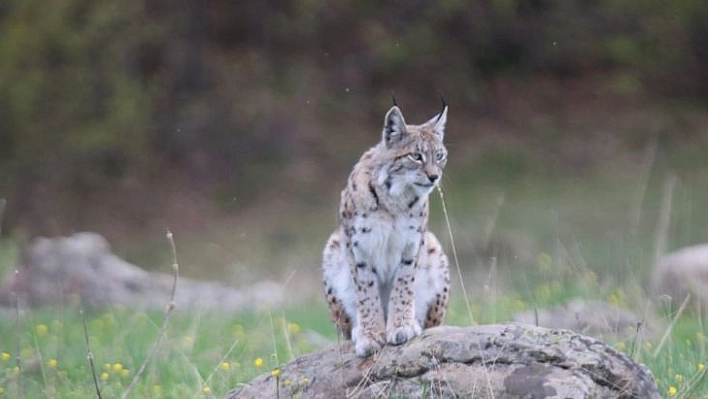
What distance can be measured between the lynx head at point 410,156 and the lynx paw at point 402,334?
0.81 meters

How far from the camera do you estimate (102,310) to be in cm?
1409

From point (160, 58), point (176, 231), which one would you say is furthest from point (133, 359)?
point (160, 58)

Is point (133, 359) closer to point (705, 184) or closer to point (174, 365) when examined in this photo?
point (174, 365)

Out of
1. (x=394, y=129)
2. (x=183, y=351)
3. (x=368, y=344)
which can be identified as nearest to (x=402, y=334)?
(x=368, y=344)

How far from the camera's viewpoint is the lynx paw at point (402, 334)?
7.20 metres

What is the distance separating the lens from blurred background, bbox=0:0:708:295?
2175 centimetres

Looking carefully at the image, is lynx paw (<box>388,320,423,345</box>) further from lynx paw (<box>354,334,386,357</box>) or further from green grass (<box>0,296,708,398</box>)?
green grass (<box>0,296,708,398</box>)

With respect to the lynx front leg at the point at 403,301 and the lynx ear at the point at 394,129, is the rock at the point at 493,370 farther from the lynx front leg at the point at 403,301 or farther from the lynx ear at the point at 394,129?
the lynx ear at the point at 394,129

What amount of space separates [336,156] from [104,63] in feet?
16.2

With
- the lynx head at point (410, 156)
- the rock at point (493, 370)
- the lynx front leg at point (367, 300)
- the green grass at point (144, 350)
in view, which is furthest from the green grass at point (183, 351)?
the lynx head at point (410, 156)

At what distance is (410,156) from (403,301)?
86 centimetres

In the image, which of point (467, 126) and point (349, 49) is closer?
point (467, 126)

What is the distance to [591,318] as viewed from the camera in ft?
31.6

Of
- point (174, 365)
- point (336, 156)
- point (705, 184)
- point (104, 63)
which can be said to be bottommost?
point (174, 365)
